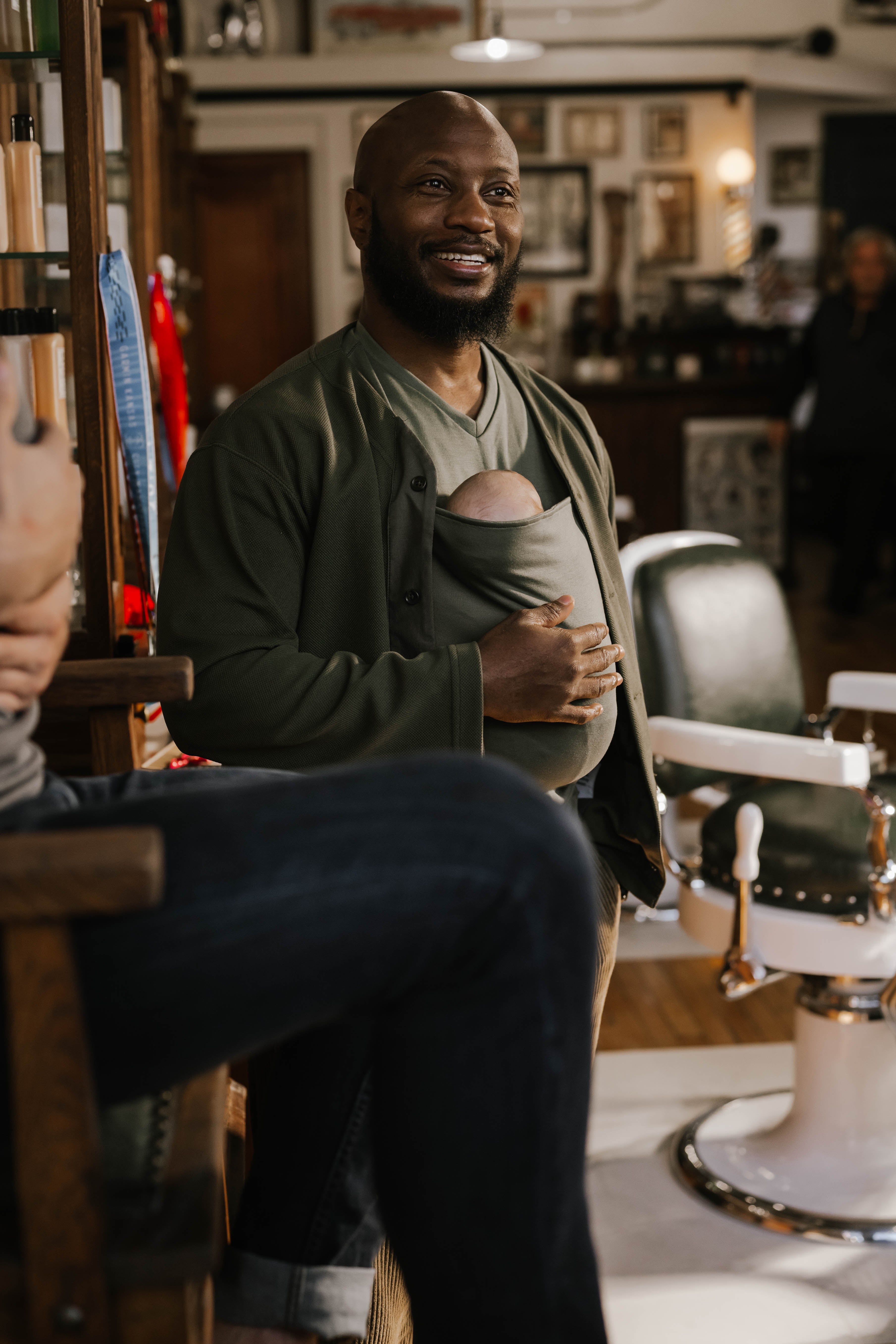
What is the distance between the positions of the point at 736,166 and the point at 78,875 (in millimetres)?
9311

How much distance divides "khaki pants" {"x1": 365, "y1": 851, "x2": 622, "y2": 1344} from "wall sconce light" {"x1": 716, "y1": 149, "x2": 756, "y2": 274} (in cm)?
831

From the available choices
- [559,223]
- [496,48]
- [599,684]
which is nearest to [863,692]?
[599,684]

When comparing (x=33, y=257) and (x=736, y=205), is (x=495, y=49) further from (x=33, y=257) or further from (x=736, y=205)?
(x=33, y=257)

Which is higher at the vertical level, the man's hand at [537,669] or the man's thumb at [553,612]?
the man's thumb at [553,612]

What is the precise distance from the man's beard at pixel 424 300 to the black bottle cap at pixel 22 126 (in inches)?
20.3

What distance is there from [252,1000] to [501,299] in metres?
1.15

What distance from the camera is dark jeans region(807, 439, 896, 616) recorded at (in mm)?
7094

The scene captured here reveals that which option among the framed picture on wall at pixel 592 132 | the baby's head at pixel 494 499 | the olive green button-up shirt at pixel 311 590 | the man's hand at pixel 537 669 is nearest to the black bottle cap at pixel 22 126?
the olive green button-up shirt at pixel 311 590

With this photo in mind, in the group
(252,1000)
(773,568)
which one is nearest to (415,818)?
(252,1000)

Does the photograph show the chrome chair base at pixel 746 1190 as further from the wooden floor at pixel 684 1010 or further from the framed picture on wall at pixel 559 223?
the framed picture on wall at pixel 559 223

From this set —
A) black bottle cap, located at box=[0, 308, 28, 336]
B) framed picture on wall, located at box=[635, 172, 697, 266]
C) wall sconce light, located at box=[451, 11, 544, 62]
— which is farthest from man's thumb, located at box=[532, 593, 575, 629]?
framed picture on wall, located at box=[635, 172, 697, 266]

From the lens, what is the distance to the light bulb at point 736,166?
905 cm

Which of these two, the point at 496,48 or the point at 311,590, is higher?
the point at 496,48

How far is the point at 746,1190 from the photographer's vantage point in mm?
2119
